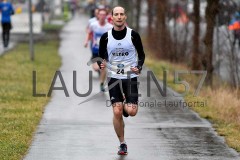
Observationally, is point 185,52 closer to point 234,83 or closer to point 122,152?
Answer: point 234,83

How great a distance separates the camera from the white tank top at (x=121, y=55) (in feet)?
32.2

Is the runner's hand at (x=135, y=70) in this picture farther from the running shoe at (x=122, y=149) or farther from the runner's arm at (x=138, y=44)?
the running shoe at (x=122, y=149)

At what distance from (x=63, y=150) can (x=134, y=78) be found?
1.32 m

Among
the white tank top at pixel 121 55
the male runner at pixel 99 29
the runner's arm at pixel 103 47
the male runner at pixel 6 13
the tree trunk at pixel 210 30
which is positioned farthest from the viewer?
the male runner at pixel 6 13

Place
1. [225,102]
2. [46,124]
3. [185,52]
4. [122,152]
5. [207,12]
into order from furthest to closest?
1. [185,52]
2. [207,12]
3. [225,102]
4. [46,124]
5. [122,152]

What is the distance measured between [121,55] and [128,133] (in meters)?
1.91

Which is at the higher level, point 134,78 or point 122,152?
point 134,78

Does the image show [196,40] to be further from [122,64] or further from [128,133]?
[122,64]

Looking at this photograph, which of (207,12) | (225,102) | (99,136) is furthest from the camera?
(207,12)

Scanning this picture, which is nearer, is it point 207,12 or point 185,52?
point 207,12

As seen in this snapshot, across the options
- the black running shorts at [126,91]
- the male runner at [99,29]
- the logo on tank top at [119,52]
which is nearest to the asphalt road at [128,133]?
the black running shorts at [126,91]

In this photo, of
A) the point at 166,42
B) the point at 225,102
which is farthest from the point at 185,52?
the point at 225,102

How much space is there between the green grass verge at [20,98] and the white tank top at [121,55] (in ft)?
5.12

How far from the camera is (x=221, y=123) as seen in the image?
1221cm
